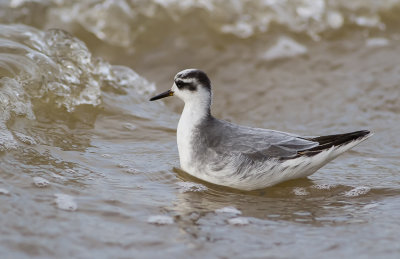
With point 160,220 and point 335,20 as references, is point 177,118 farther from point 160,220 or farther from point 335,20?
point 335,20

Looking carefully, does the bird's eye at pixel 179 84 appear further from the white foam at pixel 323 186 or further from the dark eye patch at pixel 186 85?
the white foam at pixel 323 186

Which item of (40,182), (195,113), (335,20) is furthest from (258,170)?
(335,20)

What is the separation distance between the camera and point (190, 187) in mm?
5848

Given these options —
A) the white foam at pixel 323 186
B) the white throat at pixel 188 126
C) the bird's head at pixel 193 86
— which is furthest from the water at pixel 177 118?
the bird's head at pixel 193 86

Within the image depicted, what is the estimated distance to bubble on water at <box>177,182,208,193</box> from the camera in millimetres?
5781

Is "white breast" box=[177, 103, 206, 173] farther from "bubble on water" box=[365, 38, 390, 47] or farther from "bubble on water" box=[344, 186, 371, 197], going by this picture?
"bubble on water" box=[365, 38, 390, 47]

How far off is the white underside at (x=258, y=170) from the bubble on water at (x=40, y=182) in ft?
4.67

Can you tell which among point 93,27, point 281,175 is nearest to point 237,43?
point 93,27

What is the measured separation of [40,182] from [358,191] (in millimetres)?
3092

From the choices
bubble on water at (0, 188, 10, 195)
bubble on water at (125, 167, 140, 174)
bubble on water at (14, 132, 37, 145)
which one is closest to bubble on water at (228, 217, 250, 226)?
bubble on water at (125, 167, 140, 174)

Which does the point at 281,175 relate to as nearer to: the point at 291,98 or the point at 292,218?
the point at 292,218

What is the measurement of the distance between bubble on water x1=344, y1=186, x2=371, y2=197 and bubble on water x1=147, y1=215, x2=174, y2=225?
1.96 meters

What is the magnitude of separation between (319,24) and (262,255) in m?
8.23

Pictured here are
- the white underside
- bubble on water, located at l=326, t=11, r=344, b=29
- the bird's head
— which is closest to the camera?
the white underside
